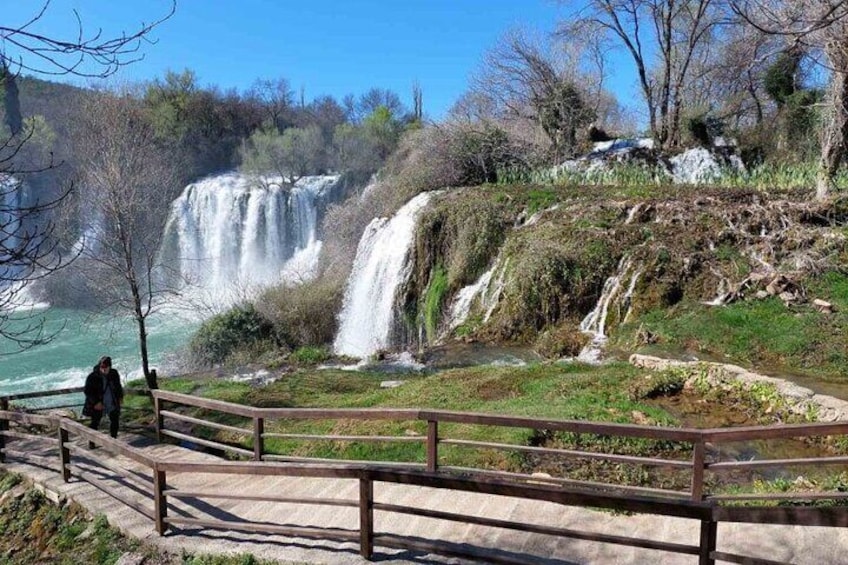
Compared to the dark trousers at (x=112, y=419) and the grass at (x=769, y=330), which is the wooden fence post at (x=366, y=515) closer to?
the dark trousers at (x=112, y=419)

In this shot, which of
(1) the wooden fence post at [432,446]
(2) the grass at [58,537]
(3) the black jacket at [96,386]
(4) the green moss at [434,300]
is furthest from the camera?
(4) the green moss at [434,300]

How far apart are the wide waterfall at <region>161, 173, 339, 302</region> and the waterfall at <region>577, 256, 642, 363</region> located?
20.3 metres

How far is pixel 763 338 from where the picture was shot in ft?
30.2

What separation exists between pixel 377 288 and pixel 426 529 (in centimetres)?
1204

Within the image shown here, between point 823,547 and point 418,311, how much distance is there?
11.9m

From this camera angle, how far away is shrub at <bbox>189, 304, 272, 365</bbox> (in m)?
15.6

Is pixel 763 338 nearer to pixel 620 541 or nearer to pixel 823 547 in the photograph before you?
pixel 823 547

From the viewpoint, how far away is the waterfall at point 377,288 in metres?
15.9

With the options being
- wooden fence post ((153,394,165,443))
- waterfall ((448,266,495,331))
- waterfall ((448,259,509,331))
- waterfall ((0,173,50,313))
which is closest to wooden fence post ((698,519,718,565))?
waterfall ((0,173,50,313))

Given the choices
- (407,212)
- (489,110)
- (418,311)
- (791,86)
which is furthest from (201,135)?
(791,86)

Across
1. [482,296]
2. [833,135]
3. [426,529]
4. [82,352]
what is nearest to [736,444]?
[426,529]

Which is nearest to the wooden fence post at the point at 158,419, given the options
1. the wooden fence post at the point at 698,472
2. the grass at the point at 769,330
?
the wooden fence post at the point at 698,472

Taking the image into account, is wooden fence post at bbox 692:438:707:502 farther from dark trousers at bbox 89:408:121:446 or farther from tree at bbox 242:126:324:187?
tree at bbox 242:126:324:187

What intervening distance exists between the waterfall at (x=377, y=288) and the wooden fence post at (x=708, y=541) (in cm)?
1269
